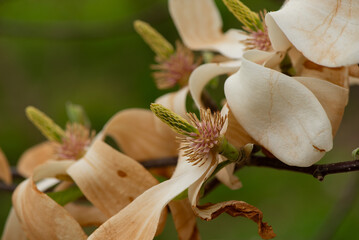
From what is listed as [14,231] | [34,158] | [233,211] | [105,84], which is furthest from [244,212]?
[105,84]

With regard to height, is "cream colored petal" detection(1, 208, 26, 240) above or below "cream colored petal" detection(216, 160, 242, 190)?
below

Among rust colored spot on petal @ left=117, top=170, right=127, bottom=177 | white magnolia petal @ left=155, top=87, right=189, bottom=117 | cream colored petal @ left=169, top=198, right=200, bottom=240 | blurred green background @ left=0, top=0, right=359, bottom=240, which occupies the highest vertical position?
white magnolia petal @ left=155, top=87, right=189, bottom=117

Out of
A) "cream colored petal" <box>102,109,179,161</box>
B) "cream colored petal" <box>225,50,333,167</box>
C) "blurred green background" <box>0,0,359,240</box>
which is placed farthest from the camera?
"blurred green background" <box>0,0,359,240</box>

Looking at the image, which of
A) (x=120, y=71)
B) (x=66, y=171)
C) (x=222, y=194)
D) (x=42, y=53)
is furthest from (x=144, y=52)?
(x=66, y=171)

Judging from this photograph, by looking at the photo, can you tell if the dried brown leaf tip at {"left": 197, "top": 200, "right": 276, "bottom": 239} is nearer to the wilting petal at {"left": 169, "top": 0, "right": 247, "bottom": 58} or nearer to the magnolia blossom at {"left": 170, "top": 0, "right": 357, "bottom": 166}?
the magnolia blossom at {"left": 170, "top": 0, "right": 357, "bottom": 166}

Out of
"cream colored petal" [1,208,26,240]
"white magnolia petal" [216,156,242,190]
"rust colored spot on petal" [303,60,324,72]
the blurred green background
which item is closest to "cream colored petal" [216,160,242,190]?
"white magnolia petal" [216,156,242,190]

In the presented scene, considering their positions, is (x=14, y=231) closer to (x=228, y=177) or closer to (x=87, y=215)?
(x=87, y=215)

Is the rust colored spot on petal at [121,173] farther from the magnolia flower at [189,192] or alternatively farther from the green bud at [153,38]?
the green bud at [153,38]
